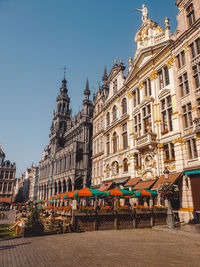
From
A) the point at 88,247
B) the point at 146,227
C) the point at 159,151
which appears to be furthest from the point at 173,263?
the point at 159,151

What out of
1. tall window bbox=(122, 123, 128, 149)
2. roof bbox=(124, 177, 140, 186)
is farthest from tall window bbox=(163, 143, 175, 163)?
tall window bbox=(122, 123, 128, 149)

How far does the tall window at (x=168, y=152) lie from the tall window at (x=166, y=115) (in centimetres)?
159

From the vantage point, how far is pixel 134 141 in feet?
90.5

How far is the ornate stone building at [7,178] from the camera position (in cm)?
9413

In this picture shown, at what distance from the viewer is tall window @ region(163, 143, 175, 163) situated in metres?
21.4

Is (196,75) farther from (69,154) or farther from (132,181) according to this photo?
(69,154)

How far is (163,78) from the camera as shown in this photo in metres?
24.0

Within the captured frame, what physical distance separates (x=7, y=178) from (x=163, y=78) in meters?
94.6

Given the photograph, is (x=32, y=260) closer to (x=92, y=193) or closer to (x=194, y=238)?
(x=194, y=238)

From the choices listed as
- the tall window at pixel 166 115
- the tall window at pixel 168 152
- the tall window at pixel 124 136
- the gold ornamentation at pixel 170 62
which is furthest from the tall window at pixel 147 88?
the tall window at pixel 168 152

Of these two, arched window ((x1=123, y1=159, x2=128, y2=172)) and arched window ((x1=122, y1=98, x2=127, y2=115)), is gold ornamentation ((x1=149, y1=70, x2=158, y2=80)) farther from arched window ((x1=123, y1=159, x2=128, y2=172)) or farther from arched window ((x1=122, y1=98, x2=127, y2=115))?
arched window ((x1=123, y1=159, x2=128, y2=172))

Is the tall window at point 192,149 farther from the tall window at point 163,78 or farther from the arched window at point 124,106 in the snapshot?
the arched window at point 124,106

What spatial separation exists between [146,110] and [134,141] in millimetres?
4549

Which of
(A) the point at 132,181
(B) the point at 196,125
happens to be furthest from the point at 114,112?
(B) the point at 196,125
